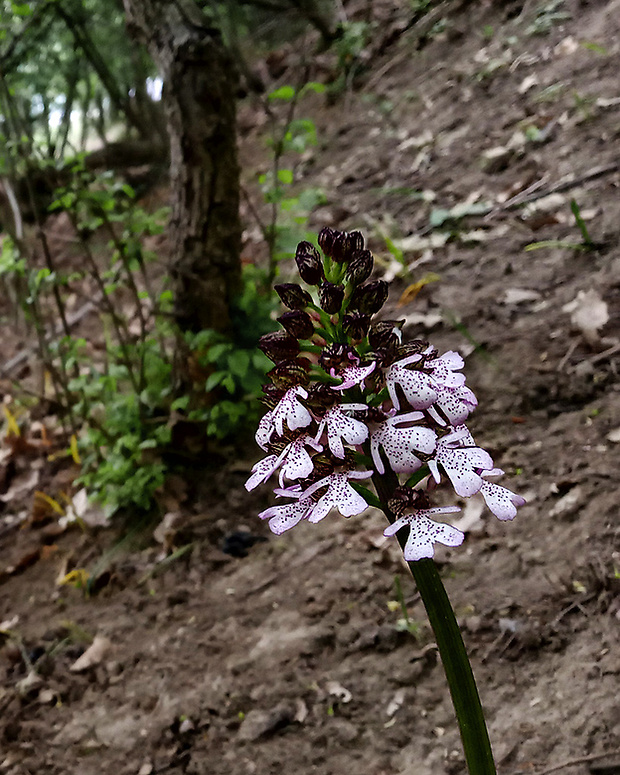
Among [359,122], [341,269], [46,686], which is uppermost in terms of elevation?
[359,122]

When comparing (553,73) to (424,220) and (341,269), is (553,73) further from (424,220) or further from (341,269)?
(341,269)

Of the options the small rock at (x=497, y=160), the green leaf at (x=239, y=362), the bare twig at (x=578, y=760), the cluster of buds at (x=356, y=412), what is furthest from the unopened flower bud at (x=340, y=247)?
A: the small rock at (x=497, y=160)

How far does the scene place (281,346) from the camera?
3.38 feet

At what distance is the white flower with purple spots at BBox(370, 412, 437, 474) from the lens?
0.94 metres

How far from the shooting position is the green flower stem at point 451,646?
101cm

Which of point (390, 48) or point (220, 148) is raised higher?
point (390, 48)

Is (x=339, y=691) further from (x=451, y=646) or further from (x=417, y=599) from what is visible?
(x=451, y=646)

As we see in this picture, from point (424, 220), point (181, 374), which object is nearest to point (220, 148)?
point (181, 374)

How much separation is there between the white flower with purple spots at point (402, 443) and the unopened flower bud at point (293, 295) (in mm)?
237

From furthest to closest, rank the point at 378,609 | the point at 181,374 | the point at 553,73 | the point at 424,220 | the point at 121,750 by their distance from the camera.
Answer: the point at 553,73, the point at 424,220, the point at 181,374, the point at 378,609, the point at 121,750

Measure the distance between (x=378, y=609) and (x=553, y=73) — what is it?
12.6 ft

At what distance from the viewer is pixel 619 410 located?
7.79 feet

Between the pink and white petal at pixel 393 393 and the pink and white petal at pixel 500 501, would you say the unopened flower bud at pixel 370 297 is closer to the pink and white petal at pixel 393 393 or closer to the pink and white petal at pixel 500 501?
the pink and white petal at pixel 393 393

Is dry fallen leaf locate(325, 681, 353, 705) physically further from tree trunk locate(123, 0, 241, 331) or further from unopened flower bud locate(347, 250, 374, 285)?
tree trunk locate(123, 0, 241, 331)
